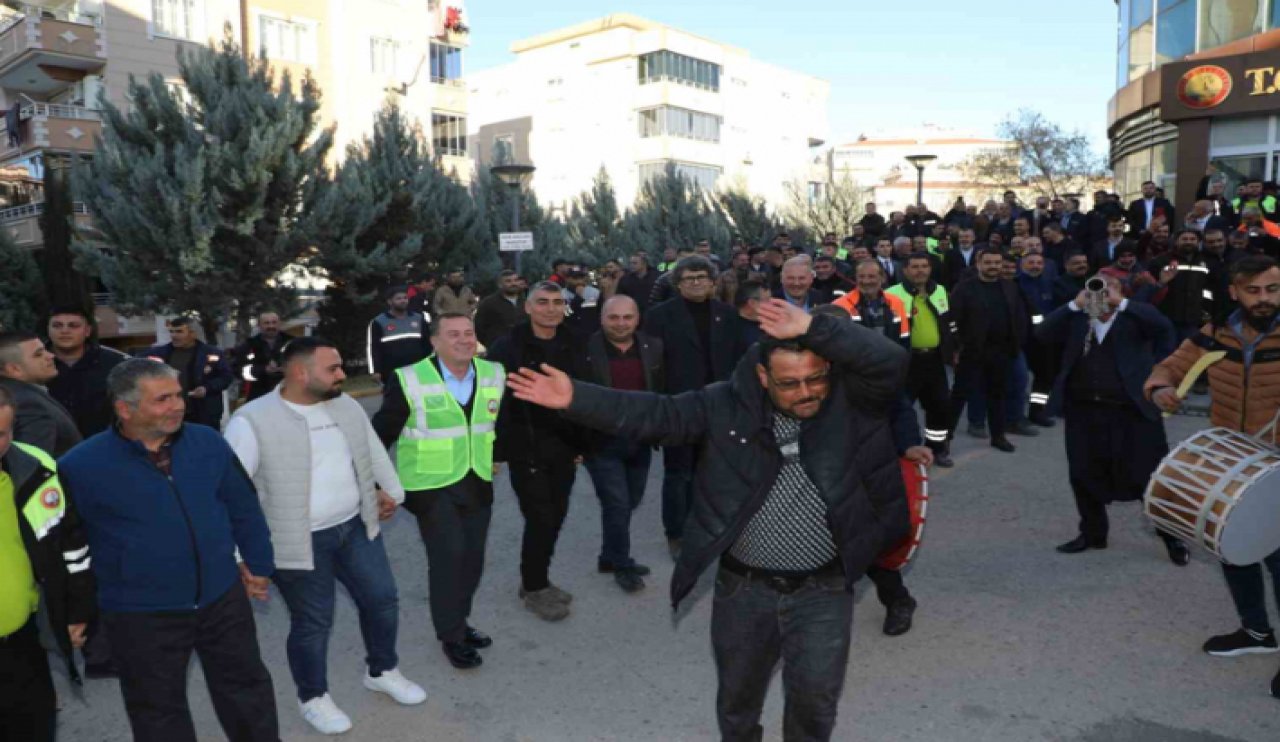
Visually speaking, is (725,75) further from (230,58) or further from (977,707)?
(977,707)

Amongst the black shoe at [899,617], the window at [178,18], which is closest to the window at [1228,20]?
the black shoe at [899,617]

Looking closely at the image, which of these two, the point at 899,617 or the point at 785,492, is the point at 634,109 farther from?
the point at 785,492

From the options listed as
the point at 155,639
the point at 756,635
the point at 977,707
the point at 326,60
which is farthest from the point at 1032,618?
the point at 326,60

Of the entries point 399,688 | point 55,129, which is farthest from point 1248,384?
point 55,129

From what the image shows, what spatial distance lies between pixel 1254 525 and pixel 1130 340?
2264mm

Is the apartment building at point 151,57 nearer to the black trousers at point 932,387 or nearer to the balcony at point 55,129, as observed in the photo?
the balcony at point 55,129

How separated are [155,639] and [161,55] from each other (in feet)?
99.3

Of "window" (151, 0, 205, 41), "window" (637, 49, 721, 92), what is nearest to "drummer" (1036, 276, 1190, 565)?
"window" (151, 0, 205, 41)

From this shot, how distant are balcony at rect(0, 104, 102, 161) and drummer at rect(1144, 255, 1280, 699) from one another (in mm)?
28505

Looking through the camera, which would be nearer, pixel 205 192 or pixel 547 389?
pixel 547 389

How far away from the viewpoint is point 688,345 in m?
6.63

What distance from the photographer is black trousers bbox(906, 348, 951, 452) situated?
8.48 meters

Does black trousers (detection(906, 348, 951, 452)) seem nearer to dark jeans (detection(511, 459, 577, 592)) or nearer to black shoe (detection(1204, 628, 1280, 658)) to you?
black shoe (detection(1204, 628, 1280, 658))

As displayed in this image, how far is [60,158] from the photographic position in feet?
88.6
